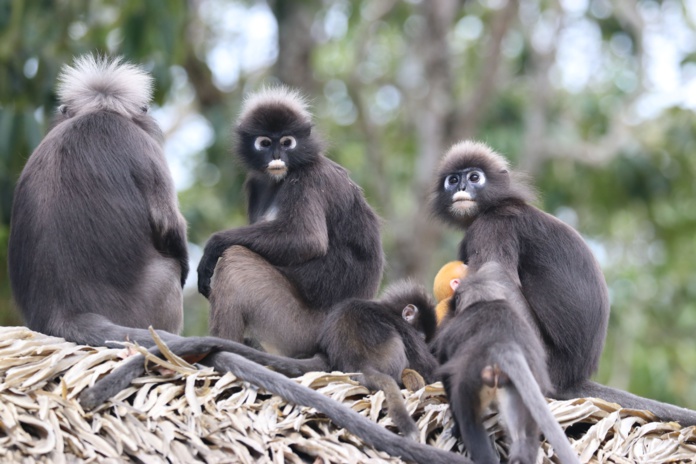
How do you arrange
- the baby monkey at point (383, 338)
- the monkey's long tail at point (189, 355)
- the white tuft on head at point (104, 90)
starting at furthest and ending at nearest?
the white tuft on head at point (104, 90) < the baby monkey at point (383, 338) < the monkey's long tail at point (189, 355)

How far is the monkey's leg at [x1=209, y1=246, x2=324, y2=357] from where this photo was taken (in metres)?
4.48

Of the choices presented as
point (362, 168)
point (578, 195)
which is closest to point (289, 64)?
point (362, 168)

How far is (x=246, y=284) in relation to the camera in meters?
4.50

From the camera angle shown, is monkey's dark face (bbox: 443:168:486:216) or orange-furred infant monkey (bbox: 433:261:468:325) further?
monkey's dark face (bbox: 443:168:486:216)

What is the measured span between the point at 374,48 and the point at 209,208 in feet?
17.8

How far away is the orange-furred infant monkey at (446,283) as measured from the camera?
449 centimetres

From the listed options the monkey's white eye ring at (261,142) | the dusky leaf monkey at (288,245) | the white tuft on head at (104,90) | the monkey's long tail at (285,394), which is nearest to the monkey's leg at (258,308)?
the dusky leaf monkey at (288,245)

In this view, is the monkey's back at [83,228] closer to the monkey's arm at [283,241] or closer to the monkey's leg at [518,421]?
the monkey's arm at [283,241]

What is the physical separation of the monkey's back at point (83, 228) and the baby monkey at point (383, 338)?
0.90 meters

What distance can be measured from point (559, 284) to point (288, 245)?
3.95 feet

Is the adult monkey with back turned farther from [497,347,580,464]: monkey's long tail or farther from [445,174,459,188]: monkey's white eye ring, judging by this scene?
[497,347,580,464]: monkey's long tail

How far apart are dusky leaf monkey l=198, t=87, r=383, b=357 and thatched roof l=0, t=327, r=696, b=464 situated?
2.41 ft

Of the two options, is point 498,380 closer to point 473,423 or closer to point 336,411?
point 473,423

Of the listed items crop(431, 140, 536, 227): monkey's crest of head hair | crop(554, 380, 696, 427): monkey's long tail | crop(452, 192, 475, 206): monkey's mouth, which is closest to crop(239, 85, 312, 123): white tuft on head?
crop(431, 140, 536, 227): monkey's crest of head hair
